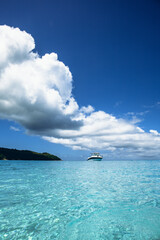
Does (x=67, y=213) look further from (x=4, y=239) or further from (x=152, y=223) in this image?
(x=152, y=223)

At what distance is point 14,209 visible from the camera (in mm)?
8070

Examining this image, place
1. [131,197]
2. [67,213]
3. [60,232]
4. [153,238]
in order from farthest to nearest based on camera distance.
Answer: [131,197] < [67,213] < [60,232] < [153,238]

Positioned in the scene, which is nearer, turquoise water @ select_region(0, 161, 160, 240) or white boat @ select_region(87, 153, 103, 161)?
turquoise water @ select_region(0, 161, 160, 240)

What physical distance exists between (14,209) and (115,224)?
19.1ft

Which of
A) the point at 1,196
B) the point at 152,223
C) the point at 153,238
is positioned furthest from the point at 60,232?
the point at 1,196

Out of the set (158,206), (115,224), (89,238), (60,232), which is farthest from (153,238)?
(158,206)

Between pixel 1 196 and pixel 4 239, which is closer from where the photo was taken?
pixel 4 239

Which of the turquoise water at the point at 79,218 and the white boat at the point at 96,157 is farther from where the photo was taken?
the white boat at the point at 96,157

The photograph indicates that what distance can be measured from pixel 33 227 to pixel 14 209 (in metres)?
2.83

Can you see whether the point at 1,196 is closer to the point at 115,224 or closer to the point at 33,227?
the point at 33,227

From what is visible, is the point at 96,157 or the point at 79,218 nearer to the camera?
the point at 79,218

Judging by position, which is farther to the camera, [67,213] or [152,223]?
[67,213]

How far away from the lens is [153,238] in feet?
16.5

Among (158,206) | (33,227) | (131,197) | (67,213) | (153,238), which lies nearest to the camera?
(153,238)
